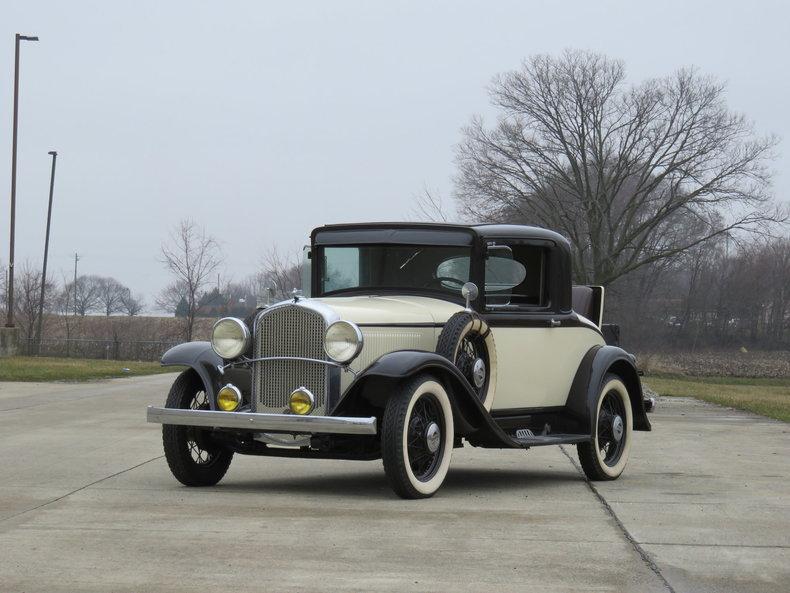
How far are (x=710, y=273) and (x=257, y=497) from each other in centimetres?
7404

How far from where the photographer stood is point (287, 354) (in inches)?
363

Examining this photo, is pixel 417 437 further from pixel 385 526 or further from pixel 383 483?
pixel 385 526

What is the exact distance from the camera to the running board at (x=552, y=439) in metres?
9.86

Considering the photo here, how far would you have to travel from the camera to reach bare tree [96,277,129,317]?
3989 inches

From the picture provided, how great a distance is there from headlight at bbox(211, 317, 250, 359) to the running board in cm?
218

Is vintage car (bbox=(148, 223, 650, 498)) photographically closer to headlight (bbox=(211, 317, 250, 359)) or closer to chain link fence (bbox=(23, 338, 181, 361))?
headlight (bbox=(211, 317, 250, 359))

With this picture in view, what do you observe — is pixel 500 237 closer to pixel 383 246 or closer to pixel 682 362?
pixel 383 246

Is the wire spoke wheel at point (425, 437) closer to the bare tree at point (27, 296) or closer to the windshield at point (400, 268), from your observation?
the windshield at point (400, 268)

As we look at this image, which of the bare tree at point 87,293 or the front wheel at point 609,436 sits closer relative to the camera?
the front wheel at point 609,436

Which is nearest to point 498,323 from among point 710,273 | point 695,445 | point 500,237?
point 500,237

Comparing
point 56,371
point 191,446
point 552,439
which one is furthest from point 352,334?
point 56,371

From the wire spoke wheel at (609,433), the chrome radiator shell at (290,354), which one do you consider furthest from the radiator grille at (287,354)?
the wire spoke wheel at (609,433)

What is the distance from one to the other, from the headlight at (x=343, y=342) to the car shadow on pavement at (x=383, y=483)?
1026 mm

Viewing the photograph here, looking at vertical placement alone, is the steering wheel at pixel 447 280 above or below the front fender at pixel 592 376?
above
